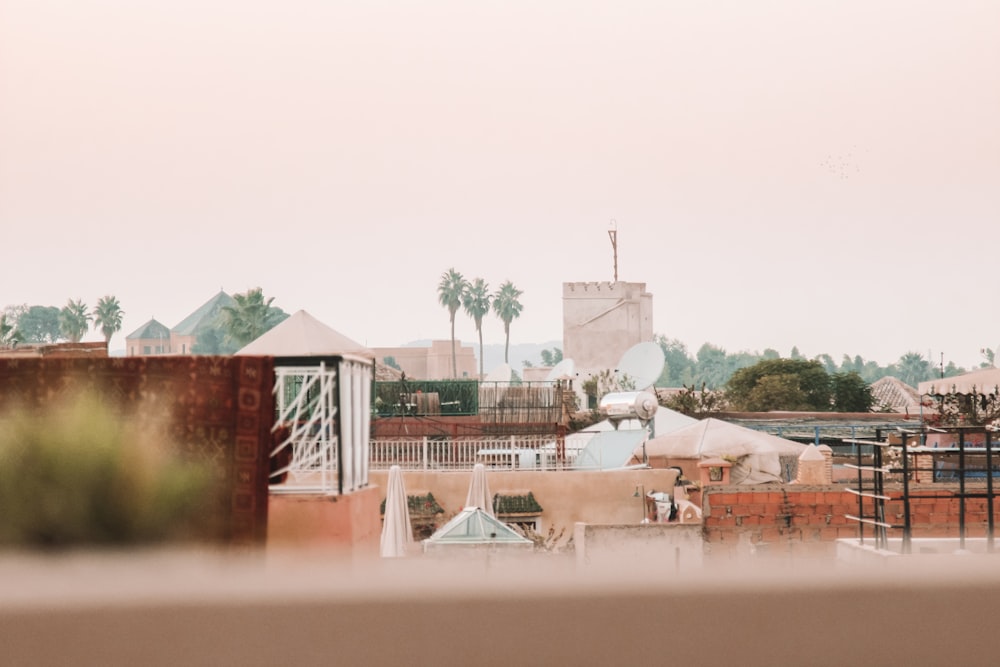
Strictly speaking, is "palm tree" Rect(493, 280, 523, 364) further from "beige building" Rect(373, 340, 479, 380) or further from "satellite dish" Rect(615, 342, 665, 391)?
"satellite dish" Rect(615, 342, 665, 391)

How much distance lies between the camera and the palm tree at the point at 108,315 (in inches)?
2060

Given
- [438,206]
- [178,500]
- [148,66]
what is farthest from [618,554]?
[438,206]

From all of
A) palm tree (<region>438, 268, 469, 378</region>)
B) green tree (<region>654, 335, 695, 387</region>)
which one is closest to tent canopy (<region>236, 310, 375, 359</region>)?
palm tree (<region>438, 268, 469, 378</region>)

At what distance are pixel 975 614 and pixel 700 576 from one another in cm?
53

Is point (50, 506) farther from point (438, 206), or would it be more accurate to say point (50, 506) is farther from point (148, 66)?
point (438, 206)

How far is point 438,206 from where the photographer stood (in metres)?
58.7

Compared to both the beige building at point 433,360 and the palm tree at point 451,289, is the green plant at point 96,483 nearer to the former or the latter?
the beige building at point 433,360

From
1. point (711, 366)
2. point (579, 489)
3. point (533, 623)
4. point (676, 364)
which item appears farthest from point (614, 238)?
point (533, 623)

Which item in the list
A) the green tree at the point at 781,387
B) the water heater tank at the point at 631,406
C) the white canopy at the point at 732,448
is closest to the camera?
the white canopy at the point at 732,448

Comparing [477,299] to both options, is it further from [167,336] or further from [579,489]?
[579,489]

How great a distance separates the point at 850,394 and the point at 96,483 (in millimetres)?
36442

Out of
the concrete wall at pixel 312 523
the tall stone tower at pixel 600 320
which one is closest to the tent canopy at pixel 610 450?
the concrete wall at pixel 312 523

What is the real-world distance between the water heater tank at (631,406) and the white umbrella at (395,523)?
21.6 ft

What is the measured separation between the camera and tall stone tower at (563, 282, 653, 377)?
1827 inches
